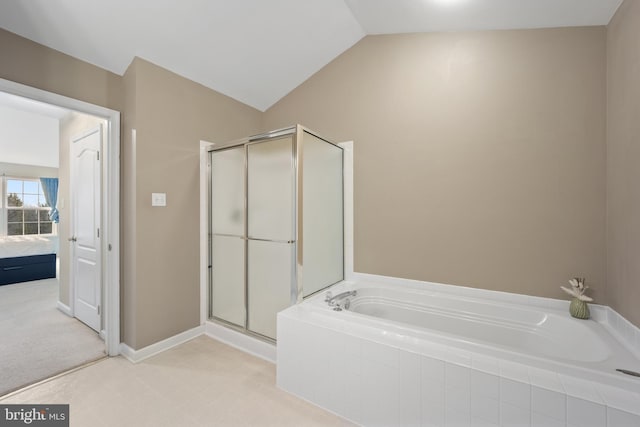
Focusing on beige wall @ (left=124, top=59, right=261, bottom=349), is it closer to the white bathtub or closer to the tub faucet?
the white bathtub

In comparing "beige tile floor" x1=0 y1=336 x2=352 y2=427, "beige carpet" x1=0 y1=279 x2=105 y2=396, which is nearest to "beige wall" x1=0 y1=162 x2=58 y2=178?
"beige carpet" x1=0 y1=279 x2=105 y2=396

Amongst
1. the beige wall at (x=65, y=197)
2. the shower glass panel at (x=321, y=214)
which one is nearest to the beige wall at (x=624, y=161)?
the shower glass panel at (x=321, y=214)

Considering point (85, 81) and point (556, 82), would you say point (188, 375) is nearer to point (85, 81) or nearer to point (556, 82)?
point (85, 81)

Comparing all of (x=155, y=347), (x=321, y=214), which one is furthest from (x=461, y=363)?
(x=155, y=347)

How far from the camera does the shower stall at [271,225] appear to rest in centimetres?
207

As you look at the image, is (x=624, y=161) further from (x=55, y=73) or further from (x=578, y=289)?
(x=55, y=73)

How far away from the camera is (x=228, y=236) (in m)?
2.49

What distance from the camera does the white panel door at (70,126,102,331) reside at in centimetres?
253

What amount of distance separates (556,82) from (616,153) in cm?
62

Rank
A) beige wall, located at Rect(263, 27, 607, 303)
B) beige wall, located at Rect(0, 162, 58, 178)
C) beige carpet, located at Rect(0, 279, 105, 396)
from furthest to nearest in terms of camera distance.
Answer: beige wall, located at Rect(0, 162, 58, 178)
beige carpet, located at Rect(0, 279, 105, 396)
beige wall, located at Rect(263, 27, 607, 303)

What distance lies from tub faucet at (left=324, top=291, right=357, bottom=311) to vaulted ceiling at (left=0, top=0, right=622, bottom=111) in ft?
7.34

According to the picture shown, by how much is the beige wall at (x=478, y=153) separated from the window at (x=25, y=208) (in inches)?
276

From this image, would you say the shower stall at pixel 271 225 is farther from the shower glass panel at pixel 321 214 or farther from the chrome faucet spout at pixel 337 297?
the chrome faucet spout at pixel 337 297

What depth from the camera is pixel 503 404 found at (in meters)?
1.11
